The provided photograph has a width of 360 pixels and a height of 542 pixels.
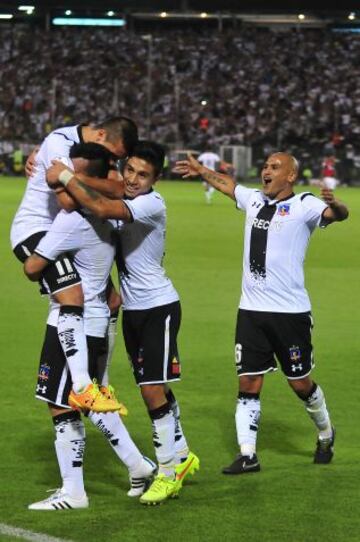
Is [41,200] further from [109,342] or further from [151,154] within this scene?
[109,342]

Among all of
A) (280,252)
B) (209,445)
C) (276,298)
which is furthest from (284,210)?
Result: (209,445)

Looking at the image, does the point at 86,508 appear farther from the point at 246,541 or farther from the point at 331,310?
the point at 331,310

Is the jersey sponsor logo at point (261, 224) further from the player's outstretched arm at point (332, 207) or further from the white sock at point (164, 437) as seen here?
the white sock at point (164, 437)

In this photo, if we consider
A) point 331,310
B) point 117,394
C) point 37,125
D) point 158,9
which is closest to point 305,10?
point 158,9

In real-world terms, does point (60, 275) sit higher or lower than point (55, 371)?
higher

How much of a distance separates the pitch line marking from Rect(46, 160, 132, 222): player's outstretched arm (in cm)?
185

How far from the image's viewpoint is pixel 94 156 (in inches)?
281

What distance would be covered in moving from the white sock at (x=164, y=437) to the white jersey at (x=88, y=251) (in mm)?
678

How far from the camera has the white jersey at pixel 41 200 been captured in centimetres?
748

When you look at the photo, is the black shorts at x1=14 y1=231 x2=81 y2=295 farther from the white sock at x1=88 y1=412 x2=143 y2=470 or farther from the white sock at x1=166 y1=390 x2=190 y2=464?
the white sock at x1=166 y1=390 x2=190 y2=464

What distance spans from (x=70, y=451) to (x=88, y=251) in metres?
1.22

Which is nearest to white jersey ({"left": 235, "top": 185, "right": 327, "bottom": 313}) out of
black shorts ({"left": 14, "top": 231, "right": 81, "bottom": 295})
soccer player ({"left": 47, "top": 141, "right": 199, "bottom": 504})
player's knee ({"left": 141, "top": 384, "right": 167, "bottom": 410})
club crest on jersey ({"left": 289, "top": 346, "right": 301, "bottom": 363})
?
club crest on jersey ({"left": 289, "top": 346, "right": 301, "bottom": 363})

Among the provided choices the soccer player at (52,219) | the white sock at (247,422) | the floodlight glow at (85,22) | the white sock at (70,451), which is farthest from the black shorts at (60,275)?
the floodlight glow at (85,22)

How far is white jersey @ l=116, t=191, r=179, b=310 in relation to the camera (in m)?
7.44
